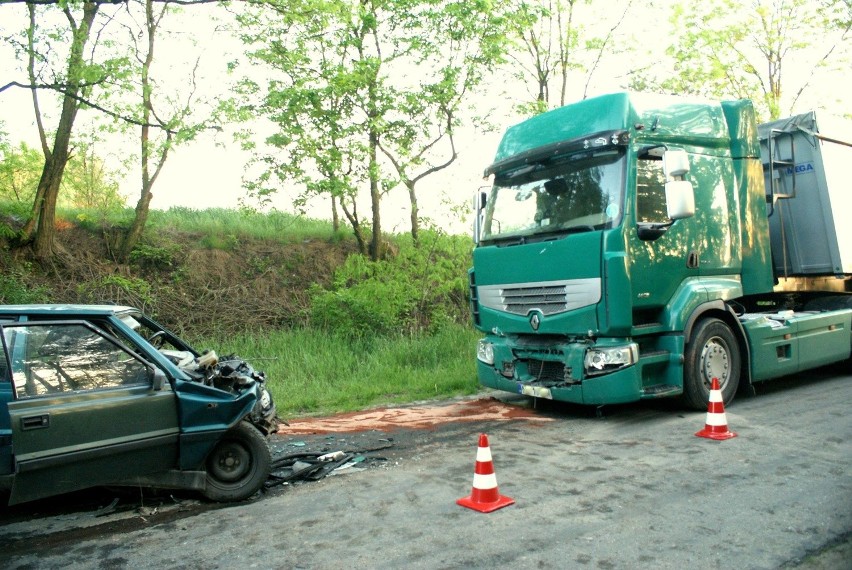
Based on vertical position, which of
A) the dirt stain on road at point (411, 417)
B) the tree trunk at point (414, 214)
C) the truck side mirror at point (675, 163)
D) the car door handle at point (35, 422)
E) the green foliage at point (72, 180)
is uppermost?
the green foliage at point (72, 180)

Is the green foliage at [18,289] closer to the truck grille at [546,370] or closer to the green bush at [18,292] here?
the green bush at [18,292]

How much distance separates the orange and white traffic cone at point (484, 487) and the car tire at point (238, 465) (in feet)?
5.53

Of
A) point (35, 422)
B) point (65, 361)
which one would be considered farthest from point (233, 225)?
point (35, 422)

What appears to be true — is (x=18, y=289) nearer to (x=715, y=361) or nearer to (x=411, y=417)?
(x=411, y=417)

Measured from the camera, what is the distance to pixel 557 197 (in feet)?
26.8

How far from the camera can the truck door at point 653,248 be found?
7613mm

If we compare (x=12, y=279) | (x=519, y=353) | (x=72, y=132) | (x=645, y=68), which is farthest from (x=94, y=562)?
(x=645, y=68)

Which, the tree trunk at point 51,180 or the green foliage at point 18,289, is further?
the tree trunk at point 51,180

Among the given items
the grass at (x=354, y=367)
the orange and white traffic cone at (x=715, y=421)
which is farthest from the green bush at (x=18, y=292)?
the orange and white traffic cone at (x=715, y=421)

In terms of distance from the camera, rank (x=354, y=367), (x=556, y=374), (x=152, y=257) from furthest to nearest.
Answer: (x=152, y=257) < (x=354, y=367) < (x=556, y=374)

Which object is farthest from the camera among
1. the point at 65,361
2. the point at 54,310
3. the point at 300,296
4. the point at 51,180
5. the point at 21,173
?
the point at 300,296

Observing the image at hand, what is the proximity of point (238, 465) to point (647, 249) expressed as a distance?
4.86 meters

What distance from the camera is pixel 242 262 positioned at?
17.2 metres

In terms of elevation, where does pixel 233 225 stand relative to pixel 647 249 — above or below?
above
